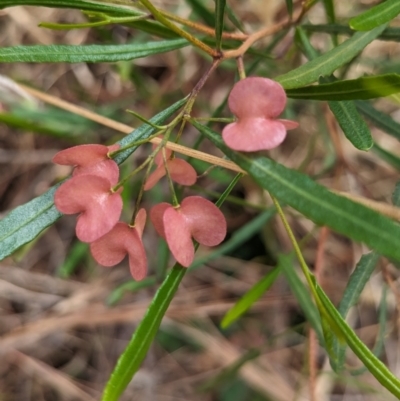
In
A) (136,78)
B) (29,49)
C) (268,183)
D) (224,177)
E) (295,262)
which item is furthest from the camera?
(295,262)

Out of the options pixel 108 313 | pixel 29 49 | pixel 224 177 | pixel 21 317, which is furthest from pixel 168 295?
pixel 21 317

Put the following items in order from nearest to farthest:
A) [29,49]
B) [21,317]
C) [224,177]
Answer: [29,49]
[224,177]
[21,317]

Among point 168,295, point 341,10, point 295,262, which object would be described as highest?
point 341,10

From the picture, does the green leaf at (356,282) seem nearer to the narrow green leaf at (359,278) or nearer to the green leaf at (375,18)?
the narrow green leaf at (359,278)

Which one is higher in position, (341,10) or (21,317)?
(341,10)

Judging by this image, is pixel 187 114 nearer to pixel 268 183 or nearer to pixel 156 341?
pixel 268 183

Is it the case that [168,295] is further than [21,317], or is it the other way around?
[21,317]

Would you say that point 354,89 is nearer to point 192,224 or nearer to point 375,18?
point 375,18

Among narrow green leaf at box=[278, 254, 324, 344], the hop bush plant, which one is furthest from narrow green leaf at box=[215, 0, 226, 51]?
narrow green leaf at box=[278, 254, 324, 344]
